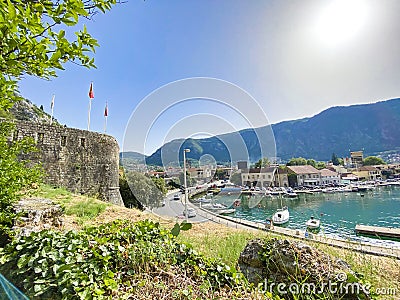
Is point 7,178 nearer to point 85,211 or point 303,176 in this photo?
point 85,211

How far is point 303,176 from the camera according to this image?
5212 centimetres

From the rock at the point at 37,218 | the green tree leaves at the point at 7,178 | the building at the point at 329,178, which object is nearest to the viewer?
the green tree leaves at the point at 7,178

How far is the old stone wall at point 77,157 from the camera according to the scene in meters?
11.2

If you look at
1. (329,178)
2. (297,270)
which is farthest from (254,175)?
(329,178)

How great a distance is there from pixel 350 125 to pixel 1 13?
214m

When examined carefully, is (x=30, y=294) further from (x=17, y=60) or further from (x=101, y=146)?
(x=101, y=146)

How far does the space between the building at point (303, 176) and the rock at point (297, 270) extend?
52.1 metres

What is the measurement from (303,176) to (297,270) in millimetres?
Answer: 55905

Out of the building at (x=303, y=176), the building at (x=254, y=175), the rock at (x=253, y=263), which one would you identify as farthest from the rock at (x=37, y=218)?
the building at (x=303, y=176)

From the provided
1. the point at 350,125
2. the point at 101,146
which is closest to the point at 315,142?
the point at 350,125

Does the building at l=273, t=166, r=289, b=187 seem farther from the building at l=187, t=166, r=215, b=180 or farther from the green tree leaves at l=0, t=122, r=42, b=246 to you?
the green tree leaves at l=0, t=122, r=42, b=246

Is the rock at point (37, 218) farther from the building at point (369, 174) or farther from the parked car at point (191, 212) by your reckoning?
the building at point (369, 174)

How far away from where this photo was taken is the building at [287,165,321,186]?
5078 centimetres

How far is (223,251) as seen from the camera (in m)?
3.89
